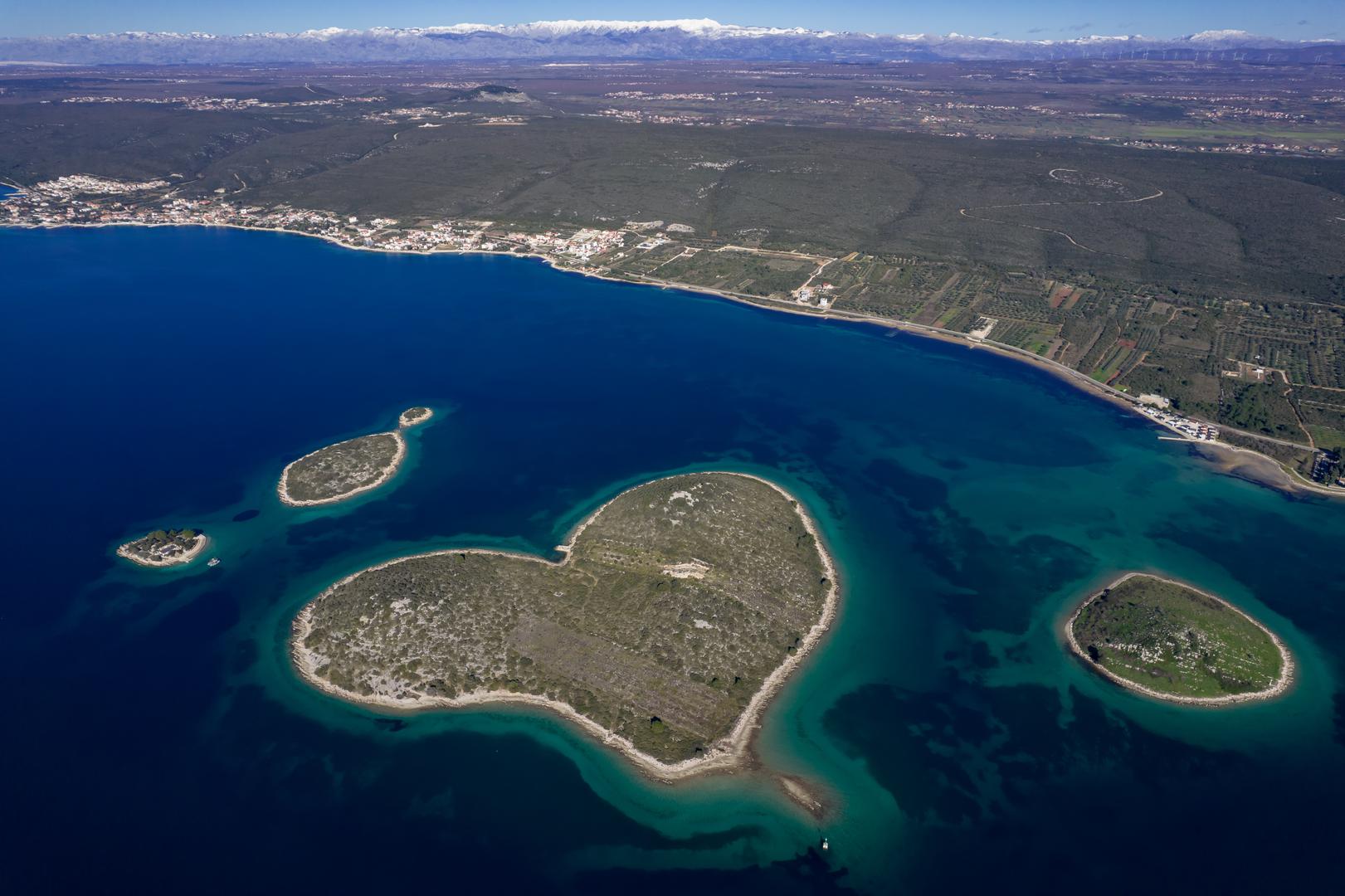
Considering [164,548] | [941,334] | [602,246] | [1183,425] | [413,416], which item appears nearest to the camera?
[164,548]

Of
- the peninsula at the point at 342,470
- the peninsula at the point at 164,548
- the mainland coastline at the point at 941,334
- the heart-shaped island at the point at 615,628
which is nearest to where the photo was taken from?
the heart-shaped island at the point at 615,628

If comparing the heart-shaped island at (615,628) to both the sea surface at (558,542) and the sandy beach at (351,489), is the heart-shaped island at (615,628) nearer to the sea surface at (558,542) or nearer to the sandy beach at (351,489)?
the sea surface at (558,542)

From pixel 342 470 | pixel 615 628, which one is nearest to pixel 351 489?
pixel 342 470

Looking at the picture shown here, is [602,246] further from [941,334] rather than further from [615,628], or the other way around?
[615,628]

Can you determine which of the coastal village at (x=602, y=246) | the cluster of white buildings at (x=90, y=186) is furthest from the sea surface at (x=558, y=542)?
the cluster of white buildings at (x=90, y=186)

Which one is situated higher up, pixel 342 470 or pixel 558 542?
pixel 342 470

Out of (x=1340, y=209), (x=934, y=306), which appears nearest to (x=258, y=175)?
(x=934, y=306)

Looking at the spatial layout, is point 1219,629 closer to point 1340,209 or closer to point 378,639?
point 378,639

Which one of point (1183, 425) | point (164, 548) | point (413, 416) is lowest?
point (164, 548)
